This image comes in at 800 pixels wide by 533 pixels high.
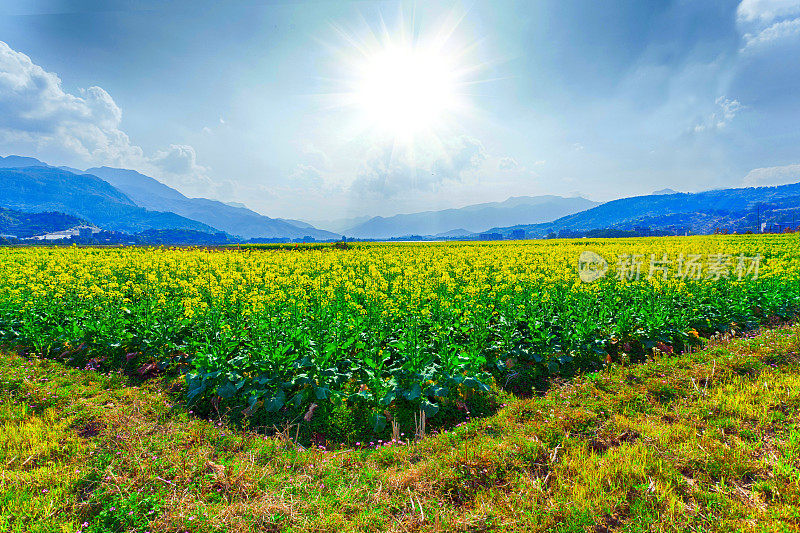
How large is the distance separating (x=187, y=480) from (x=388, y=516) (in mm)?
2600

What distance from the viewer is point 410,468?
178 inches

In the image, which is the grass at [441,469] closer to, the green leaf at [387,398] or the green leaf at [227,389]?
the green leaf at [227,389]

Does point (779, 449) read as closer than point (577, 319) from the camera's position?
Yes

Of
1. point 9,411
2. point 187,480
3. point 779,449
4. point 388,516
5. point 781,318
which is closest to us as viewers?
point 388,516

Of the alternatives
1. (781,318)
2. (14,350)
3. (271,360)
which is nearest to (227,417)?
(271,360)

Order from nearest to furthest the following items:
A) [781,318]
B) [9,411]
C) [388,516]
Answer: [388,516]
[9,411]
[781,318]

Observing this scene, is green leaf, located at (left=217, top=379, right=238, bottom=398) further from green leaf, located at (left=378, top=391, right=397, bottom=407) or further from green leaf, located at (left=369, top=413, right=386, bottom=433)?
green leaf, located at (left=378, top=391, right=397, bottom=407)

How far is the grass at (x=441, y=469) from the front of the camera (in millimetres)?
3621

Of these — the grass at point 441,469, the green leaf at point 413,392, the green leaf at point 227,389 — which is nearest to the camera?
the grass at point 441,469

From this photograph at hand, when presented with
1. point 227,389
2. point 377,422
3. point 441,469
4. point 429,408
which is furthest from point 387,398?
point 227,389

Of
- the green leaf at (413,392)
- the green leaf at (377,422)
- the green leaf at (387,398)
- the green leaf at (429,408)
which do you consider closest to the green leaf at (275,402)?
the green leaf at (377,422)

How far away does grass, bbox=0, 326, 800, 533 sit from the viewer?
11.9 ft

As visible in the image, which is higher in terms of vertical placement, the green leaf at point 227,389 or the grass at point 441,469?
the green leaf at point 227,389

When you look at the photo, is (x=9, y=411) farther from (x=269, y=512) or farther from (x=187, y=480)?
(x=269, y=512)
